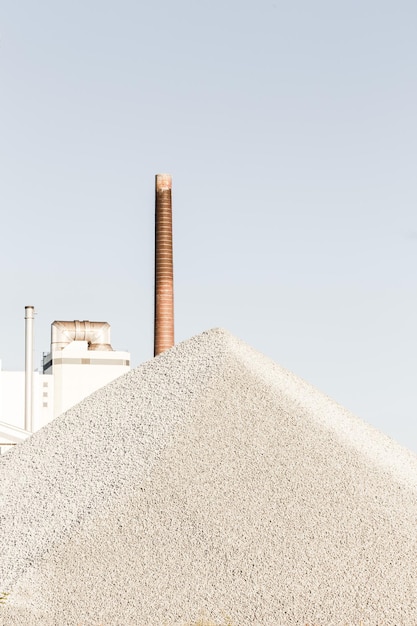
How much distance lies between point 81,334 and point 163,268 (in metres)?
15.4

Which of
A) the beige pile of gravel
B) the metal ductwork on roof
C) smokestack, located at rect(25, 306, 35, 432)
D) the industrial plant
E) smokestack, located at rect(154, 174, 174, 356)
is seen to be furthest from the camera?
the metal ductwork on roof

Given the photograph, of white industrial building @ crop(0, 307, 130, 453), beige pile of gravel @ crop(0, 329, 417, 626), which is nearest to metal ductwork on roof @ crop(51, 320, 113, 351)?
white industrial building @ crop(0, 307, 130, 453)

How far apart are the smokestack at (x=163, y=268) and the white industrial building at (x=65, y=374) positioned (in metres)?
12.0

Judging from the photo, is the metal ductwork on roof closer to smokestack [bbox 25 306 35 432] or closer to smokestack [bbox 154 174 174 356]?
smokestack [bbox 25 306 35 432]

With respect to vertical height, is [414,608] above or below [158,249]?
below

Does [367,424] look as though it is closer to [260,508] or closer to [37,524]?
[260,508]

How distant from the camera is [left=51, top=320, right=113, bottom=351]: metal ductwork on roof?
42031 millimetres

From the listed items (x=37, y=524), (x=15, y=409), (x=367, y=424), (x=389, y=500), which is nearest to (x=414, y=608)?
(x=389, y=500)

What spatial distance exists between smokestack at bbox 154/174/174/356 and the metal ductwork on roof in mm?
15102

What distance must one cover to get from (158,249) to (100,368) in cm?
1458

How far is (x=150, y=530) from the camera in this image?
1137 centimetres

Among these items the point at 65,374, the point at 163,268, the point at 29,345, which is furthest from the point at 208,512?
the point at 65,374

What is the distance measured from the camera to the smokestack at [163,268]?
90.5ft

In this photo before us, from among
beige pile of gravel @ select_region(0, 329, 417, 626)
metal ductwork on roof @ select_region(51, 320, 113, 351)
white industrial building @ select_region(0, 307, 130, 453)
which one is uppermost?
beige pile of gravel @ select_region(0, 329, 417, 626)
